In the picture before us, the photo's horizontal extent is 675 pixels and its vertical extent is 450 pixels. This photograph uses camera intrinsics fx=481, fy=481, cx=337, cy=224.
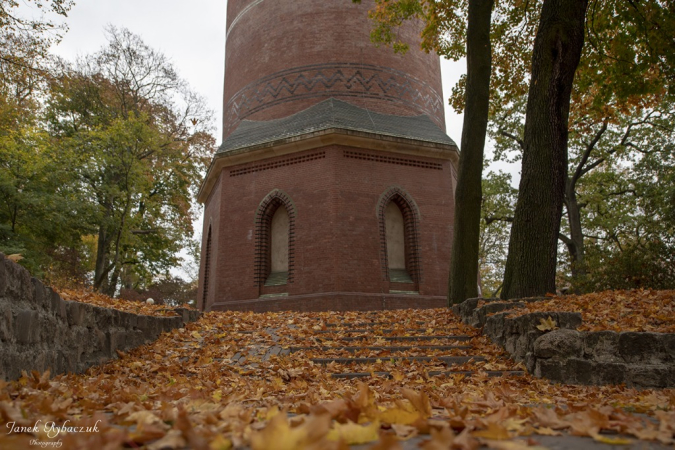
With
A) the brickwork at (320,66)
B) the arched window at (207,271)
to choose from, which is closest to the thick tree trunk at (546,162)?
the brickwork at (320,66)

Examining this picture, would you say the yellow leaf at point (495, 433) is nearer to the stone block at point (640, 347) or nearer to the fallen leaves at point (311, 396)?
the fallen leaves at point (311, 396)

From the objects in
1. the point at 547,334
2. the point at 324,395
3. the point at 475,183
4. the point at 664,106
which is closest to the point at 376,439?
the point at 324,395

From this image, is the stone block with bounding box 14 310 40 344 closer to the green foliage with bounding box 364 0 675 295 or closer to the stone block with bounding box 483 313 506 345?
the stone block with bounding box 483 313 506 345

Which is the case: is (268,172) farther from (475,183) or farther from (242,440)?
(242,440)

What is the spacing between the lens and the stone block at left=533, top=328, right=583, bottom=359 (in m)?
5.25

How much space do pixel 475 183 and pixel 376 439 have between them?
8.71 metres

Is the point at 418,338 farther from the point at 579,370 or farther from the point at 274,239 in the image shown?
the point at 274,239

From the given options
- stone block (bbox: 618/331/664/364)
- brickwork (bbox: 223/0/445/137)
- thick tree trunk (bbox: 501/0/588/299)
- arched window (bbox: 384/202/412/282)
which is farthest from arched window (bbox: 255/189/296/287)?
stone block (bbox: 618/331/664/364)

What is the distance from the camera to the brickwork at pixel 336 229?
538 inches

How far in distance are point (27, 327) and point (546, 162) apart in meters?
7.62

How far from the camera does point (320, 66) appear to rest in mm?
17141

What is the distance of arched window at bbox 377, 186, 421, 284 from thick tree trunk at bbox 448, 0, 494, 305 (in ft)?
15.4

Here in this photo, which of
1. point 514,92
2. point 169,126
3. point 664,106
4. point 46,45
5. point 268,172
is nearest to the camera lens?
point 46,45

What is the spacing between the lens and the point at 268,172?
15305mm
